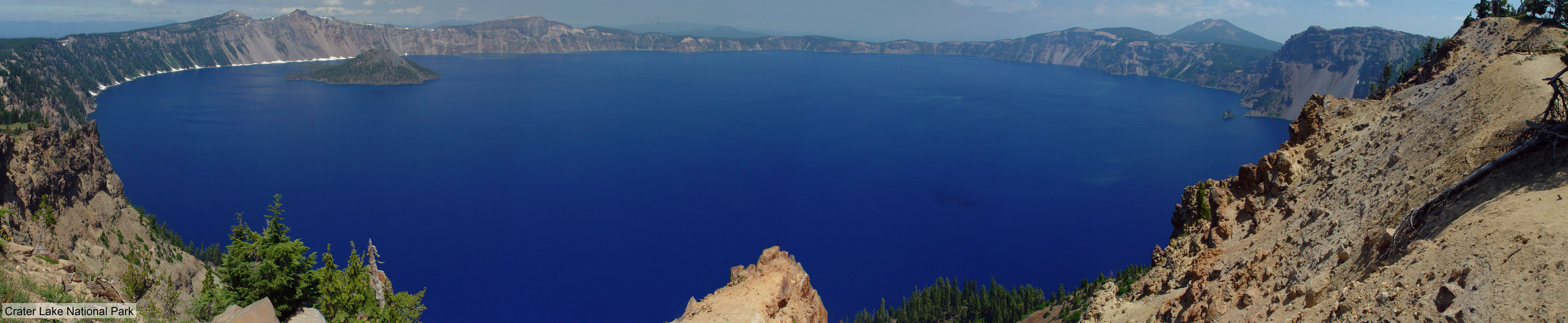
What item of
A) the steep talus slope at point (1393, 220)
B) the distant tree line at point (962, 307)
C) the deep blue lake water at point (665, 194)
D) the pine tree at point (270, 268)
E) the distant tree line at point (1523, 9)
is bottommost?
the distant tree line at point (962, 307)

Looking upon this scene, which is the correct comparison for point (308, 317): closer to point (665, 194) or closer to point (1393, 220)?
point (1393, 220)

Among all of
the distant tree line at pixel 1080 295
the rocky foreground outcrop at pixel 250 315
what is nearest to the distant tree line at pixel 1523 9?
the distant tree line at pixel 1080 295

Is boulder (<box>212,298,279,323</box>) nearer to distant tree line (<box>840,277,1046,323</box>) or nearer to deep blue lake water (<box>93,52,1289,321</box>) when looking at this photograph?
deep blue lake water (<box>93,52,1289,321</box>)

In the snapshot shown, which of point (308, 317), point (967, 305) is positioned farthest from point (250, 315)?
point (967, 305)

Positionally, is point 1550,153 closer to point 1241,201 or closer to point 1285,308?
point 1285,308

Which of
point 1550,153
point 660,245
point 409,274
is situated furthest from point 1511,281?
point 409,274

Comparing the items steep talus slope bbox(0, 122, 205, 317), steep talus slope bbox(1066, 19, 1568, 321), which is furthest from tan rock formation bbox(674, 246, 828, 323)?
steep talus slope bbox(0, 122, 205, 317)

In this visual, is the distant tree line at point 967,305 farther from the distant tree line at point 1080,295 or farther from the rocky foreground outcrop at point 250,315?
the rocky foreground outcrop at point 250,315
